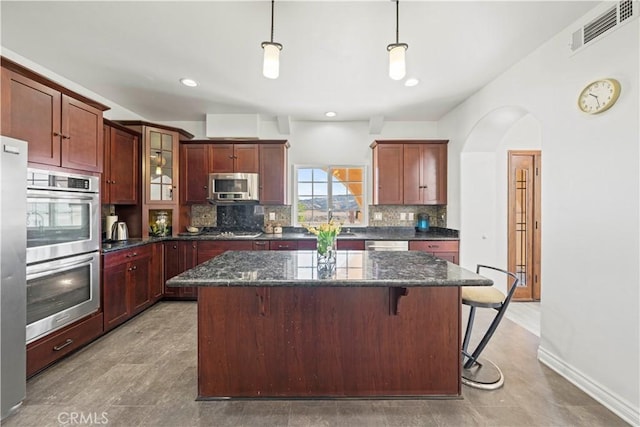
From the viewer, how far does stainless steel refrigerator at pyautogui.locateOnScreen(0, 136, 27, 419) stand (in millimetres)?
1698

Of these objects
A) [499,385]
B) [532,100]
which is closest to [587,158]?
[532,100]

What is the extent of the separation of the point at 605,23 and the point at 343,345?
2798mm

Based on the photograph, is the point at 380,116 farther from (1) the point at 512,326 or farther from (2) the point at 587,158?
(1) the point at 512,326

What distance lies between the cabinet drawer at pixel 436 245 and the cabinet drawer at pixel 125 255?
11.3 ft

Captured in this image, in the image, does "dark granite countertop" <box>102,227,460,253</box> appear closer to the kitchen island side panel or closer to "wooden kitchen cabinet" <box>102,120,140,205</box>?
"wooden kitchen cabinet" <box>102,120,140,205</box>

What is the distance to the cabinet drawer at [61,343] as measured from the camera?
83.2 inches

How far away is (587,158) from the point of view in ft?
6.68

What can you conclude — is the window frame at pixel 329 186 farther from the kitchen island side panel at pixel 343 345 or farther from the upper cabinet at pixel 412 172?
the kitchen island side panel at pixel 343 345

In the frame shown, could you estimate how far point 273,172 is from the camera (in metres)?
4.29

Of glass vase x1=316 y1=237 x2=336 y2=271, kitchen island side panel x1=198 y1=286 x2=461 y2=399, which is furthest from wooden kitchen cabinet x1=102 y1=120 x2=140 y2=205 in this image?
glass vase x1=316 y1=237 x2=336 y2=271

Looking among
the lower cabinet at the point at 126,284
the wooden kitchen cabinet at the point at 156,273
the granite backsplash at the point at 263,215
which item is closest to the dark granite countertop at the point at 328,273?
the lower cabinet at the point at 126,284

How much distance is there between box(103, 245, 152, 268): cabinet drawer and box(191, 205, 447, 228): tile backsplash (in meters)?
1.09

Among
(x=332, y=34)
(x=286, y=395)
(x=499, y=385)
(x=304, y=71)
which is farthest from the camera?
(x=304, y=71)

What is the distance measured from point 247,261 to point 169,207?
2537 mm
